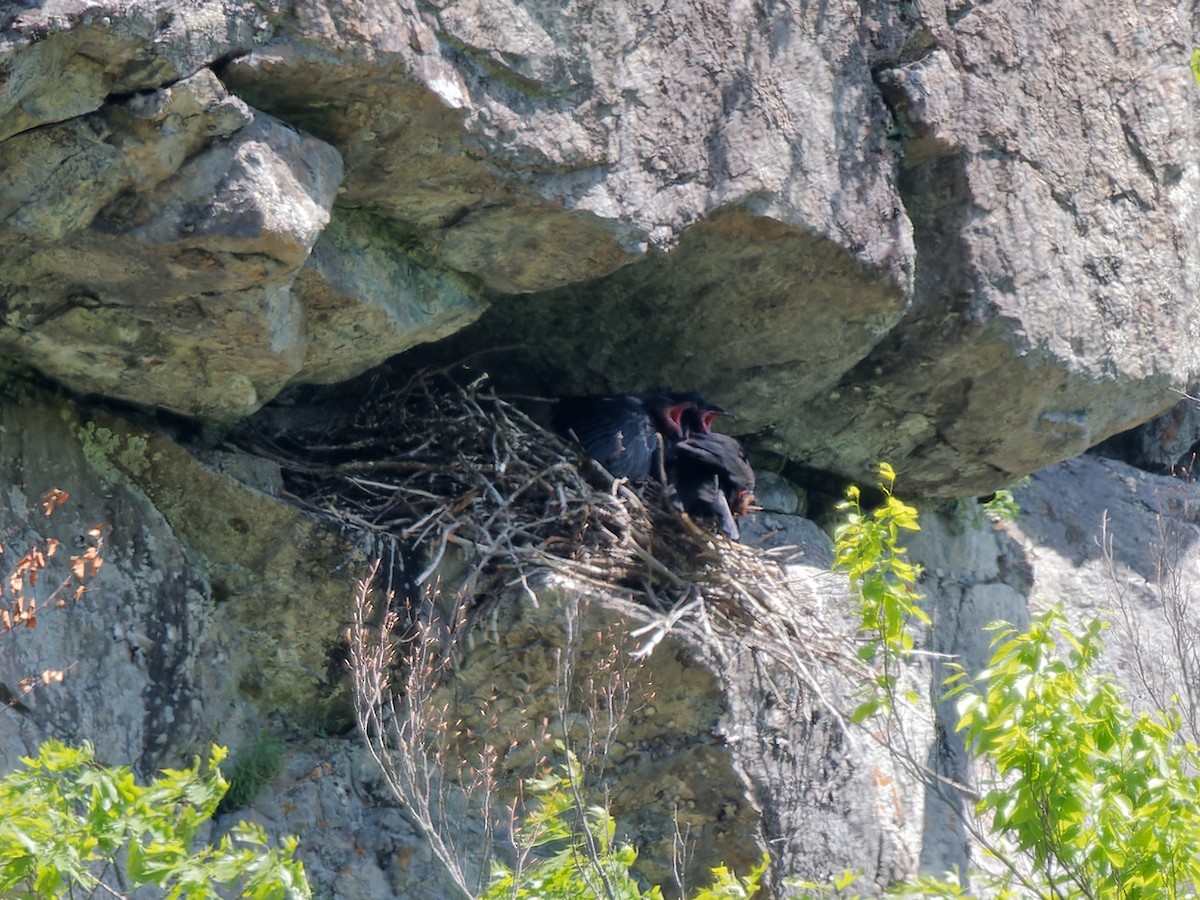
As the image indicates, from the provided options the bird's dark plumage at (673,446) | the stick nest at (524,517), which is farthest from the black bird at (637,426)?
the stick nest at (524,517)

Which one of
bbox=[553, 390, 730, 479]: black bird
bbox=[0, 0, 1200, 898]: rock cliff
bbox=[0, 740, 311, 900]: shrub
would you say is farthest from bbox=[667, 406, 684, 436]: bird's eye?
bbox=[0, 740, 311, 900]: shrub

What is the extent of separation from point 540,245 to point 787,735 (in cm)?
214

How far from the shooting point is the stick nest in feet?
18.7

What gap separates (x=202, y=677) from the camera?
543 cm

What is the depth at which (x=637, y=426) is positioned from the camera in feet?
21.1

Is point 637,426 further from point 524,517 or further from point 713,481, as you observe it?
point 524,517

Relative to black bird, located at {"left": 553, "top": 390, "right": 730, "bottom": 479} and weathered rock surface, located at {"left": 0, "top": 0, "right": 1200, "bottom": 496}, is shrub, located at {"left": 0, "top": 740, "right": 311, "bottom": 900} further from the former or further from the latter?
black bird, located at {"left": 553, "top": 390, "right": 730, "bottom": 479}

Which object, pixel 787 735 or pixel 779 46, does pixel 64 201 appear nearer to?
pixel 779 46

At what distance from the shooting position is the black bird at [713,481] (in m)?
6.05

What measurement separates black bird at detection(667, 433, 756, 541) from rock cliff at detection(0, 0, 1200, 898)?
0.48m

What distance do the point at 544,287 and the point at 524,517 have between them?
36.9 inches

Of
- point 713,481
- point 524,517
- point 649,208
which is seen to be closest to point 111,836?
point 524,517

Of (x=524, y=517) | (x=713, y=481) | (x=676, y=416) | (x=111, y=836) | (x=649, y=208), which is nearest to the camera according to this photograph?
(x=111, y=836)

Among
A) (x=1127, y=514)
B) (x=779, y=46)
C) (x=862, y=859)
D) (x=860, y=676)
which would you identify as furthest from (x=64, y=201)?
(x=1127, y=514)
